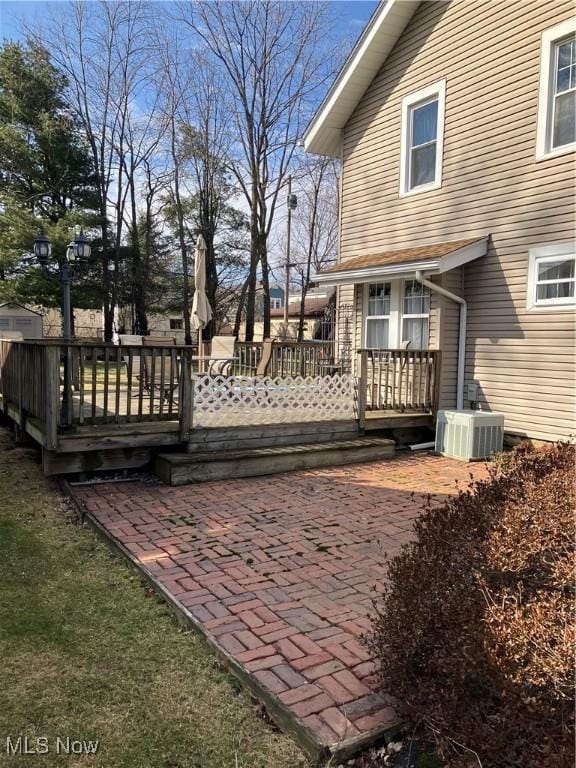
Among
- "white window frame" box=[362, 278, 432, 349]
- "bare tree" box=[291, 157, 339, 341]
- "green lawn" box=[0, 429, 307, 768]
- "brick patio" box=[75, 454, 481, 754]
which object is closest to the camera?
"green lawn" box=[0, 429, 307, 768]

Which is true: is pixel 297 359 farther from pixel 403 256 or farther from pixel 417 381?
pixel 403 256

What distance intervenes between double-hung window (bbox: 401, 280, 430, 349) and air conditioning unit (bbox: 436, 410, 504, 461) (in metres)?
1.66

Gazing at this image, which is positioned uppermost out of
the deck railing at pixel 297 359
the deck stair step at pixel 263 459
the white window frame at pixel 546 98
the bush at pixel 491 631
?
the white window frame at pixel 546 98

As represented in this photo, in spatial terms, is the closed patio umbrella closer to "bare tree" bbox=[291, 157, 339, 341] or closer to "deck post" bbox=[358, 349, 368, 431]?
"deck post" bbox=[358, 349, 368, 431]

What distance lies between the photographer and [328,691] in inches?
98.3

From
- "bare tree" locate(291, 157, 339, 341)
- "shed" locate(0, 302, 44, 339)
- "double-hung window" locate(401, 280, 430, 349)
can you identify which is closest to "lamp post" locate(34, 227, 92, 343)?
"double-hung window" locate(401, 280, 430, 349)

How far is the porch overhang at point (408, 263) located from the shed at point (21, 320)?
16937mm

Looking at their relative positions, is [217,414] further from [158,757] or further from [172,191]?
[172,191]

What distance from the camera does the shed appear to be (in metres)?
22.2

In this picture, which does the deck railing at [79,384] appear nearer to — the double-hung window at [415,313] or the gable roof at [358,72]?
the double-hung window at [415,313]

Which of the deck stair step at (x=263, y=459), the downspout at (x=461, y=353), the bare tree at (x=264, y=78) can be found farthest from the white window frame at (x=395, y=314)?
the bare tree at (x=264, y=78)

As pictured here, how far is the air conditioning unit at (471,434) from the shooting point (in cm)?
751

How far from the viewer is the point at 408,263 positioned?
8172 mm

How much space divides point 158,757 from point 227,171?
27964 millimetres
